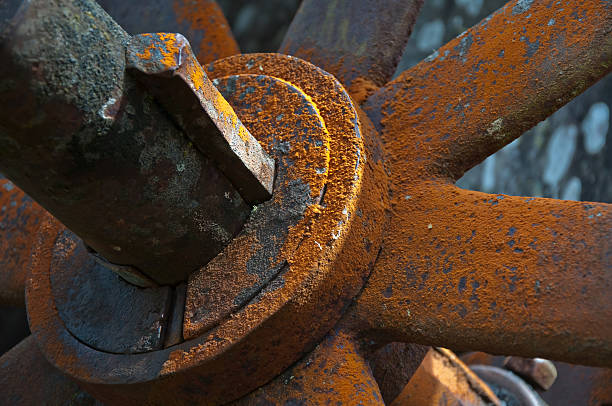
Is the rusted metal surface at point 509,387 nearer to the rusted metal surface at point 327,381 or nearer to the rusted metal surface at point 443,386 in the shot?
the rusted metal surface at point 443,386

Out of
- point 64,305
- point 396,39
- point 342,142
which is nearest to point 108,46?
point 342,142

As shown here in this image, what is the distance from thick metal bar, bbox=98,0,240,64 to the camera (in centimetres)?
151

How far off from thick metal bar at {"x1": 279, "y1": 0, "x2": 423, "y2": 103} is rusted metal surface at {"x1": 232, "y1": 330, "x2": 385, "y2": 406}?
0.52 m

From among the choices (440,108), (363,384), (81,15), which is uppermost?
(81,15)

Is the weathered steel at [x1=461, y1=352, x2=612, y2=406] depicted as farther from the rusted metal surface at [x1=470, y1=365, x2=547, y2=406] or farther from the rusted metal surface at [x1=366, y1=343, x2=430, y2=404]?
the rusted metal surface at [x1=366, y1=343, x2=430, y2=404]

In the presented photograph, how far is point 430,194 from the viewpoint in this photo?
1025 mm

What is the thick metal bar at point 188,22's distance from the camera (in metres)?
1.51

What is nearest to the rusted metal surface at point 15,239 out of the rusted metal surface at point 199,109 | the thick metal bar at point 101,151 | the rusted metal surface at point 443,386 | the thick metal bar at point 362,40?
the thick metal bar at point 101,151

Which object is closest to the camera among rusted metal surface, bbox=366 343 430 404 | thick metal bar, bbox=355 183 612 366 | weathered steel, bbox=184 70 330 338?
thick metal bar, bbox=355 183 612 366

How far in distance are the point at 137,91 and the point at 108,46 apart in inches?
2.6

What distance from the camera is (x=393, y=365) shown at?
1144 millimetres

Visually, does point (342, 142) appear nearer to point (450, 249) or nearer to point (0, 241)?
point (450, 249)

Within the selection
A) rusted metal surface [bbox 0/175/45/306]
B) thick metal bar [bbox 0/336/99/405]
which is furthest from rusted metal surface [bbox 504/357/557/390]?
rusted metal surface [bbox 0/175/45/306]

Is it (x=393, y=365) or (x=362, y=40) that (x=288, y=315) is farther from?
(x=362, y=40)
